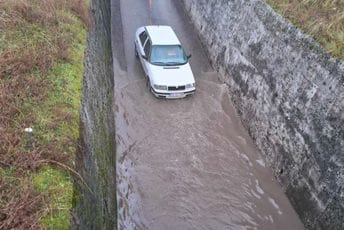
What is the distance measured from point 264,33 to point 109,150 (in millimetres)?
6436

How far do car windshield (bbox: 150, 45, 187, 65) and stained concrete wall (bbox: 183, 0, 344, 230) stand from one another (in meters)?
1.89

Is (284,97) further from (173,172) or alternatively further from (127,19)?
(127,19)

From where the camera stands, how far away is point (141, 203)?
9734mm

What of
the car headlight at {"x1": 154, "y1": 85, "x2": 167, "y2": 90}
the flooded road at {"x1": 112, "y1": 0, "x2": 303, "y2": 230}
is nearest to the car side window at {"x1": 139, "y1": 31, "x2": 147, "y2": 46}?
the flooded road at {"x1": 112, "y1": 0, "x2": 303, "y2": 230}

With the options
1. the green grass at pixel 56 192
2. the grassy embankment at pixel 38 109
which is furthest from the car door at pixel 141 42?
the green grass at pixel 56 192

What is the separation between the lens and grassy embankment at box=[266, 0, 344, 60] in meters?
9.74

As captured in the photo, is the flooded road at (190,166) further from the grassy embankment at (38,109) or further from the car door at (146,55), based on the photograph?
the grassy embankment at (38,109)

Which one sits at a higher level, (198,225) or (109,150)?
(109,150)

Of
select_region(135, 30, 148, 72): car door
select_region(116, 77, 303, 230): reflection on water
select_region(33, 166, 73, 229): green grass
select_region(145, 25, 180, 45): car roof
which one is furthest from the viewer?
select_region(135, 30, 148, 72): car door

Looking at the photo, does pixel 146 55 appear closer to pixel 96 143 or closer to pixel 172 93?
pixel 172 93

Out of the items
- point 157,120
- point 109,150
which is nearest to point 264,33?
point 157,120

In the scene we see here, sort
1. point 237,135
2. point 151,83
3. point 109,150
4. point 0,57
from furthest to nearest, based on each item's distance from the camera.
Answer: point 151,83
point 237,135
point 109,150
point 0,57

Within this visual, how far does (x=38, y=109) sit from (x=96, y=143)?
1914 mm

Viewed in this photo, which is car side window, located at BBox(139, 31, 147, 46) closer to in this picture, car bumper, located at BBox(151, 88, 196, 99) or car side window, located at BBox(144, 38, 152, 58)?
car side window, located at BBox(144, 38, 152, 58)
